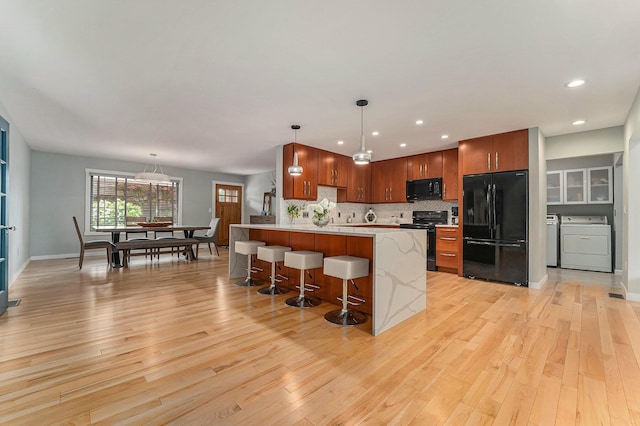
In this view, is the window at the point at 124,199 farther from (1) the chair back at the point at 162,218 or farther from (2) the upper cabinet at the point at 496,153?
(2) the upper cabinet at the point at 496,153

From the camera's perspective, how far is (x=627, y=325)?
2.82 m

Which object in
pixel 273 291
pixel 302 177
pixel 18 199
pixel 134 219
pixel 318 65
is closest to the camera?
pixel 318 65

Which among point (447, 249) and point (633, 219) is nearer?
point (633, 219)

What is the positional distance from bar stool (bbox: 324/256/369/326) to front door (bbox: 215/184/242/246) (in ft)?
23.2

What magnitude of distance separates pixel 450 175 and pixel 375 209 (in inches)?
83.5

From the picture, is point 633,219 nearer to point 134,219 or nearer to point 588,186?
point 588,186

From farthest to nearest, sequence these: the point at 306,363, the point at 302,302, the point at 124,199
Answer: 1. the point at 124,199
2. the point at 302,302
3. the point at 306,363

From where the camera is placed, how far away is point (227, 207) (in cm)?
947

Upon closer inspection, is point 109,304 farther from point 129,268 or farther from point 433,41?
point 433,41

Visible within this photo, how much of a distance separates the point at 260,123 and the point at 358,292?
274 cm

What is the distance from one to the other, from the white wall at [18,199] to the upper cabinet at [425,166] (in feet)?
21.5

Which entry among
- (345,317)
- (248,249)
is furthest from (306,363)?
(248,249)

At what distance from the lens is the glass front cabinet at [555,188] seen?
614 centimetres

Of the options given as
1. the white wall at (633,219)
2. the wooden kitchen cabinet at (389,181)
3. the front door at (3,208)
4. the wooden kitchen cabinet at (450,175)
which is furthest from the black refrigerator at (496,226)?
the front door at (3,208)
